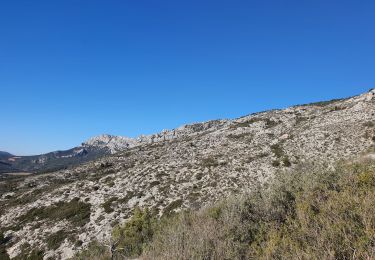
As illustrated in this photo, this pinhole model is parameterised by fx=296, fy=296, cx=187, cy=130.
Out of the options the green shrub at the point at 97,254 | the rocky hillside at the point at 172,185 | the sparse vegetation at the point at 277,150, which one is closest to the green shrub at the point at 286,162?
the rocky hillside at the point at 172,185

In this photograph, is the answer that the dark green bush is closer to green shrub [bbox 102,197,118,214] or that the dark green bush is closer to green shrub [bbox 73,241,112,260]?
green shrub [bbox 73,241,112,260]

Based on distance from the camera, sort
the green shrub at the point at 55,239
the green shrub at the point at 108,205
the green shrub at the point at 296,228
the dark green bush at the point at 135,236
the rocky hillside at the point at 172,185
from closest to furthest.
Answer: the green shrub at the point at 296,228 < the dark green bush at the point at 135,236 < the green shrub at the point at 55,239 < the rocky hillside at the point at 172,185 < the green shrub at the point at 108,205

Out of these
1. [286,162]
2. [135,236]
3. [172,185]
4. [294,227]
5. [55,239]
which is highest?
[286,162]

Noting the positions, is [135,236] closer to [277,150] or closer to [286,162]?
[286,162]

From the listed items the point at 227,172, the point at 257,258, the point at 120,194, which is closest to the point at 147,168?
the point at 120,194

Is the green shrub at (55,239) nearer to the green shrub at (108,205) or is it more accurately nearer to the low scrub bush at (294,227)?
the green shrub at (108,205)

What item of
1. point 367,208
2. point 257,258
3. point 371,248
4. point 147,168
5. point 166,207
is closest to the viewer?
point 371,248

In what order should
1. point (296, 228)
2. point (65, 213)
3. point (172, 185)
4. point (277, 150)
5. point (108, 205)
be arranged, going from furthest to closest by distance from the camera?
point (277, 150) → point (172, 185) → point (65, 213) → point (108, 205) → point (296, 228)

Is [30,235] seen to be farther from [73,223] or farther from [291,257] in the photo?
[291,257]

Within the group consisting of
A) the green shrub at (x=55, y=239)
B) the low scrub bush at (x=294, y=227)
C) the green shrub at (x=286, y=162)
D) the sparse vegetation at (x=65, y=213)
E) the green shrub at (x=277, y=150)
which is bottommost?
the green shrub at (x=55, y=239)

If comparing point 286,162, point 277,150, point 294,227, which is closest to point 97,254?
point 294,227

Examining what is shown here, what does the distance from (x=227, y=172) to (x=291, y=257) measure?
31.8 metres

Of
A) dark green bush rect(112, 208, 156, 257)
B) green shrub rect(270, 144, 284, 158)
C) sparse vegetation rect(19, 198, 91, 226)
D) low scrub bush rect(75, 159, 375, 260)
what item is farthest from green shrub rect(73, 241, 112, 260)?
green shrub rect(270, 144, 284, 158)

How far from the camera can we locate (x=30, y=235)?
31.9 meters
